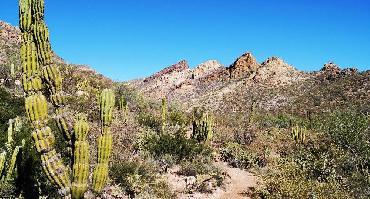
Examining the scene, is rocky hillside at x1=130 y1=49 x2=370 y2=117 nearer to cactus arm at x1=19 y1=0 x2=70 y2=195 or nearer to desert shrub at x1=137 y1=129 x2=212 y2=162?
desert shrub at x1=137 y1=129 x2=212 y2=162

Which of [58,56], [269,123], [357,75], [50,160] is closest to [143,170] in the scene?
[50,160]

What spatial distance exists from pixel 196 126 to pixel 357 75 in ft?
84.8

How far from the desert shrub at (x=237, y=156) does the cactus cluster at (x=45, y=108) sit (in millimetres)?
7926

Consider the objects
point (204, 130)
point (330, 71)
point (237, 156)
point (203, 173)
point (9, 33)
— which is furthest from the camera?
point (330, 71)

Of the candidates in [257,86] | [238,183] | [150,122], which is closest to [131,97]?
[150,122]

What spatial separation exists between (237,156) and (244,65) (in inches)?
1422

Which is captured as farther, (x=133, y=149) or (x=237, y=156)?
(x=237, y=156)

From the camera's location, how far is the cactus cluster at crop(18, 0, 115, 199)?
24.1 feet

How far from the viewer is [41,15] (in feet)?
25.2

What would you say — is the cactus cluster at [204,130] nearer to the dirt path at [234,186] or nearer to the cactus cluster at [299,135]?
the dirt path at [234,186]

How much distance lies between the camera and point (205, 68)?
5794cm

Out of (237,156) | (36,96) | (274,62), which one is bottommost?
(237,156)

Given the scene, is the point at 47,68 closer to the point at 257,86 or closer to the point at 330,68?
the point at 257,86

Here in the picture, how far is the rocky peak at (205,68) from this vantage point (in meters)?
57.1
